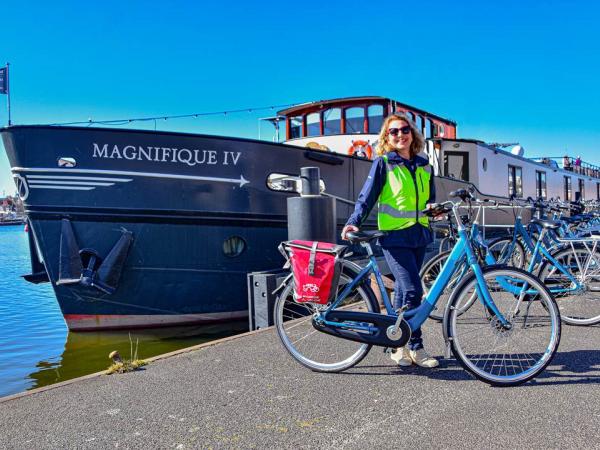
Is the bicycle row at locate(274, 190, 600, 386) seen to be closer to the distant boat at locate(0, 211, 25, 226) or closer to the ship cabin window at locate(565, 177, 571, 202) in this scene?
the ship cabin window at locate(565, 177, 571, 202)

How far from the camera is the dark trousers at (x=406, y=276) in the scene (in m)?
3.31

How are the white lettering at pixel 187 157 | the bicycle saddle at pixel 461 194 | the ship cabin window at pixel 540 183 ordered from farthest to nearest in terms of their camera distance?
the ship cabin window at pixel 540 183 → the white lettering at pixel 187 157 → the bicycle saddle at pixel 461 194

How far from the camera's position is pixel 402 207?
10.9ft

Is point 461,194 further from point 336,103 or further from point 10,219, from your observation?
point 10,219

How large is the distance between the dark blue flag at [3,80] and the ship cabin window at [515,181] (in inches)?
441

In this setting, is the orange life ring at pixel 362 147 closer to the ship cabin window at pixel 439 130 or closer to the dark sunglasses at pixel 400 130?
the ship cabin window at pixel 439 130

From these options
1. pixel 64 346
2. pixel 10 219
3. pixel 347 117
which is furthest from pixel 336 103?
pixel 10 219

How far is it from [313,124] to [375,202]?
27.4 ft

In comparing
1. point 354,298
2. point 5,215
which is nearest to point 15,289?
point 354,298

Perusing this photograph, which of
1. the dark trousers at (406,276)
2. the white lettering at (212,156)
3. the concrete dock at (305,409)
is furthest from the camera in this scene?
the white lettering at (212,156)

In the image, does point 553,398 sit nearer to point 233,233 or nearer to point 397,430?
point 397,430

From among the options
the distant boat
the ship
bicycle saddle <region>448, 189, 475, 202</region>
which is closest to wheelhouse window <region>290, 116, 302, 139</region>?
the ship

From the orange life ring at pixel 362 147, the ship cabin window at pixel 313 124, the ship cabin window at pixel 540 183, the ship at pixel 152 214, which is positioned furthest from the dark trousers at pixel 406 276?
the ship cabin window at pixel 540 183

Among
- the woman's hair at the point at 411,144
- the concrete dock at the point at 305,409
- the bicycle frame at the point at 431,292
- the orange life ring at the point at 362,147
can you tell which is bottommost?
the concrete dock at the point at 305,409
